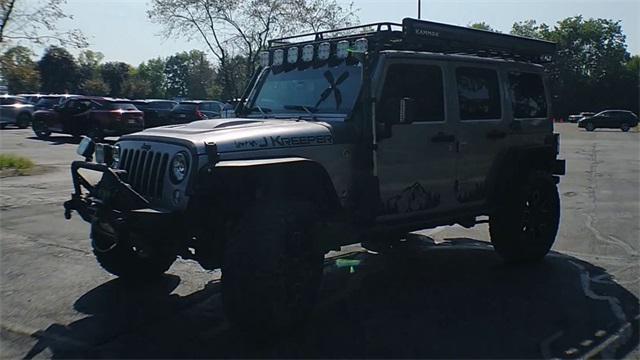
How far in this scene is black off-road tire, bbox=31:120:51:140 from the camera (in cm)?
2581

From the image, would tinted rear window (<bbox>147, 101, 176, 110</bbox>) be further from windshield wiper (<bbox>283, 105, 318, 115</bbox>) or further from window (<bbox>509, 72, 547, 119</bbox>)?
windshield wiper (<bbox>283, 105, 318, 115</bbox>)

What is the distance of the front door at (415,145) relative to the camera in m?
5.68

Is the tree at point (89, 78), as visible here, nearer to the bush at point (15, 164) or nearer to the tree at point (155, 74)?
the tree at point (155, 74)

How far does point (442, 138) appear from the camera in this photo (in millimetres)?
6176

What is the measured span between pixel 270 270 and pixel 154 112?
2757cm

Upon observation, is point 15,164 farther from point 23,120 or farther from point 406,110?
point 23,120

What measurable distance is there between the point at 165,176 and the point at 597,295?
4.05 m

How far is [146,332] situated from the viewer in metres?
4.86

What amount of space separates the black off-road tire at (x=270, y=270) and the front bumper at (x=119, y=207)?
1.80 ft

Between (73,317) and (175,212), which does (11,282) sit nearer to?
(73,317)

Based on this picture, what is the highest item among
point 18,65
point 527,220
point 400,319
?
point 18,65

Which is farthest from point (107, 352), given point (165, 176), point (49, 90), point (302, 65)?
point (49, 90)

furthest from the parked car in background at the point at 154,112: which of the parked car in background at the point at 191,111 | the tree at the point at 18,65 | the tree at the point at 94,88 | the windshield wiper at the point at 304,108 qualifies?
the tree at the point at 94,88

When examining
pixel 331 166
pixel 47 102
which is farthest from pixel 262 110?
pixel 47 102
